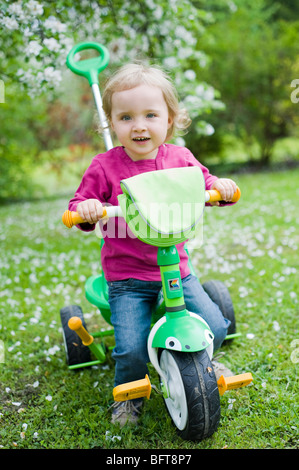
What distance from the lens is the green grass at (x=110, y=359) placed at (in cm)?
217

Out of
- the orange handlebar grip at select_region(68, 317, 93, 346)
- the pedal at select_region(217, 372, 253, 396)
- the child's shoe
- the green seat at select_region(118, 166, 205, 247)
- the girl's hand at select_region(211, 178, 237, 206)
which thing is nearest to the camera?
the green seat at select_region(118, 166, 205, 247)

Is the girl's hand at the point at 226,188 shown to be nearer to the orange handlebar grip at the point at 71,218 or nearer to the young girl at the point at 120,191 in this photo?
the young girl at the point at 120,191

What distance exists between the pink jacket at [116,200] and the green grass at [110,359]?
73cm

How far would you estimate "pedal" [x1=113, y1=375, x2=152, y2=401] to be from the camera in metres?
2.03

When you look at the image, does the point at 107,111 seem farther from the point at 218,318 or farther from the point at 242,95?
the point at 242,95

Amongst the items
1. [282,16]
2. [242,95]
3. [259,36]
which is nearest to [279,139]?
[242,95]

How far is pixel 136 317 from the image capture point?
7.38 ft

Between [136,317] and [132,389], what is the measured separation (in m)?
0.36

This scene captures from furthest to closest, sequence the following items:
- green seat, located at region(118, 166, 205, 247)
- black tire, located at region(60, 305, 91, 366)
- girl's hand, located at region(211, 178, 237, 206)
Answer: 1. black tire, located at region(60, 305, 91, 366)
2. girl's hand, located at region(211, 178, 237, 206)
3. green seat, located at region(118, 166, 205, 247)

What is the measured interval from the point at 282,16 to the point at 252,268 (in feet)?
50.5

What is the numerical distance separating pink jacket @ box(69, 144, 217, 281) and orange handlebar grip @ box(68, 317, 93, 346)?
351 mm

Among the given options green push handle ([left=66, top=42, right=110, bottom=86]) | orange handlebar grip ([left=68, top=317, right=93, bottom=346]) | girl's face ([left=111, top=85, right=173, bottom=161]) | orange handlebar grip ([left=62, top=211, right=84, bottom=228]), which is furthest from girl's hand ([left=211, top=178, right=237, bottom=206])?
green push handle ([left=66, top=42, right=110, bottom=86])

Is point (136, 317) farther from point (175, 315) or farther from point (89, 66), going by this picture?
point (89, 66)

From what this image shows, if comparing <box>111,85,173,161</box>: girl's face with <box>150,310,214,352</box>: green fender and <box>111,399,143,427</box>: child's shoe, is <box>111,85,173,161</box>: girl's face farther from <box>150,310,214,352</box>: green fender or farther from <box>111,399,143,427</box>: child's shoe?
<box>111,399,143,427</box>: child's shoe
